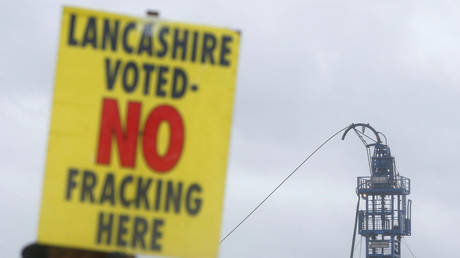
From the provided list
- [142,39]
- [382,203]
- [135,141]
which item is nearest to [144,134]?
[135,141]

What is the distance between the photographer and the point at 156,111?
6398 mm

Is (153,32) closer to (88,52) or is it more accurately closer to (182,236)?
(88,52)

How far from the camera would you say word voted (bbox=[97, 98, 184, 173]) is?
250 inches

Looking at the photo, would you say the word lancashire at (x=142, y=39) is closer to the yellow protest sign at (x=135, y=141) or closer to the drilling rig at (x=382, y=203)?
the yellow protest sign at (x=135, y=141)

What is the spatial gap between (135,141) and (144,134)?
70mm

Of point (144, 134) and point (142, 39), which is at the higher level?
point (142, 39)

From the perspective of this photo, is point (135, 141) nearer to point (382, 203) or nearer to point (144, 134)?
point (144, 134)

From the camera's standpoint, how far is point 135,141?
6.41m

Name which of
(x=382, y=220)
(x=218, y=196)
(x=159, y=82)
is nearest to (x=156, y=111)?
(x=159, y=82)

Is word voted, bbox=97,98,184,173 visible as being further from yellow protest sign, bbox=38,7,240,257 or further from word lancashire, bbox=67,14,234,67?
word lancashire, bbox=67,14,234,67

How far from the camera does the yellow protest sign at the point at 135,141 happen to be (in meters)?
6.30

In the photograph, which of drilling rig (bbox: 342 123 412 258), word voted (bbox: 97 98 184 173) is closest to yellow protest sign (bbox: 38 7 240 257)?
word voted (bbox: 97 98 184 173)

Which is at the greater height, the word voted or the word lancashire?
the word lancashire

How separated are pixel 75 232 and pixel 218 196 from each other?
2.83 ft
